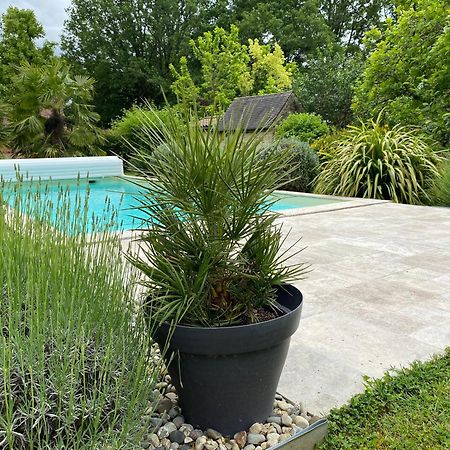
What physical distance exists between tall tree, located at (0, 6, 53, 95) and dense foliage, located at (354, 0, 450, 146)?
1943cm

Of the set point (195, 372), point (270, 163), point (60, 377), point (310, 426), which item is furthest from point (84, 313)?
point (310, 426)

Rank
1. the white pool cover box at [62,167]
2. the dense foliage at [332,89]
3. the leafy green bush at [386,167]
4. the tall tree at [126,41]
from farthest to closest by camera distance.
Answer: the tall tree at [126,41] < the dense foliage at [332,89] < the white pool cover box at [62,167] < the leafy green bush at [386,167]

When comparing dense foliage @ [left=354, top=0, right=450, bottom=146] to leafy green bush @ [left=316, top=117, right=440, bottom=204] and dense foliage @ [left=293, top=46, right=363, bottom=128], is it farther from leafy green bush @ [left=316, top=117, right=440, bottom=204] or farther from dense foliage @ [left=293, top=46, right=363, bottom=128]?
dense foliage @ [left=293, top=46, right=363, bottom=128]

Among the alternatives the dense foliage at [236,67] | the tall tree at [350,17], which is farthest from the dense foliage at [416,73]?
the tall tree at [350,17]

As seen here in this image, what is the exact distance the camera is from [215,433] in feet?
5.23

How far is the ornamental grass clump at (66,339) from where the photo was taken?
44.0 inches

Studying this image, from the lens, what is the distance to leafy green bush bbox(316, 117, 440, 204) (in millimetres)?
7727

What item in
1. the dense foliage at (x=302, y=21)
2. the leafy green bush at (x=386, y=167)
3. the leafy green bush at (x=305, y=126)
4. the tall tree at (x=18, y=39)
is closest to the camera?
the leafy green bush at (x=386, y=167)

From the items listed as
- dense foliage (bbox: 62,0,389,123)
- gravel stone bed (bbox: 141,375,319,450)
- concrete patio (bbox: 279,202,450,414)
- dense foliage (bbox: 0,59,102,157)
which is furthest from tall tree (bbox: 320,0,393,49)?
gravel stone bed (bbox: 141,375,319,450)

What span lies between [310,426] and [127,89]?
2662cm

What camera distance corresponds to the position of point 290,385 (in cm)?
195

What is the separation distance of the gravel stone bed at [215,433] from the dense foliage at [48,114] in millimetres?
13362

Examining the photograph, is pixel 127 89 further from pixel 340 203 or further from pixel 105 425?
pixel 105 425

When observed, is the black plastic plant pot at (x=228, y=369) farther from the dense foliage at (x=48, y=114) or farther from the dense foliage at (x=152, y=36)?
the dense foliage at (x=152, y=36)
